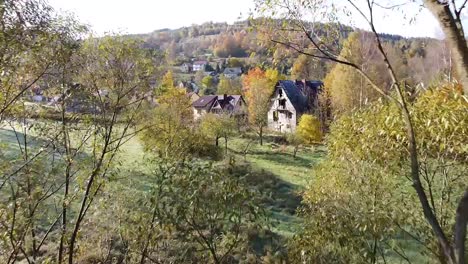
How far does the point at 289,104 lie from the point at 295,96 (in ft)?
3.17

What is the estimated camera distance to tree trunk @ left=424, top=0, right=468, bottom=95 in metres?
1.93

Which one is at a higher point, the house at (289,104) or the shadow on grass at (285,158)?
the house at (289,104)

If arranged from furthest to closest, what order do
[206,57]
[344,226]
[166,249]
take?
[206,57]
[166,249]
[344,226]

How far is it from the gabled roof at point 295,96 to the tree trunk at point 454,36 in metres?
29.1

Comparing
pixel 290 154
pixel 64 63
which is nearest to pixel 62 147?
pixel 64 63

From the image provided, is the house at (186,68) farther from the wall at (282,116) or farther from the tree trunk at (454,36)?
the tree trunk at (454,36)

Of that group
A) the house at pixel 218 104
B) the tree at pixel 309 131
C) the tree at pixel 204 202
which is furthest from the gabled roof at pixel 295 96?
the tree at pixel 204 202

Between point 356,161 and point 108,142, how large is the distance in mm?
3400

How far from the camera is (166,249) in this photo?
652 cm

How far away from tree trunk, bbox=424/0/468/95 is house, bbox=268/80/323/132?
28285 millimetres

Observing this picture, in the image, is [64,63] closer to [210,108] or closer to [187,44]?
[210,108]

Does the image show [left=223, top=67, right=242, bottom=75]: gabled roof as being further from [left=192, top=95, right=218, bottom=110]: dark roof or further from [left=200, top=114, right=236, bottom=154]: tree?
[left=200, top=114, right=236, bottom=154]: tree

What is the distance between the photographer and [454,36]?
6.39ft

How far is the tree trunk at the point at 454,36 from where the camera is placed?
1.93m
